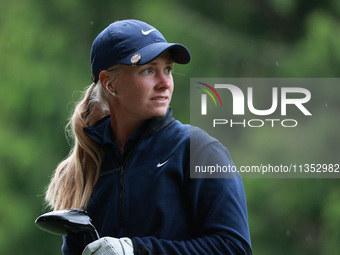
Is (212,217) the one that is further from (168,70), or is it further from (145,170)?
(168,70)

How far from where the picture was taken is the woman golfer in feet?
7.95

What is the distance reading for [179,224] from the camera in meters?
2.49

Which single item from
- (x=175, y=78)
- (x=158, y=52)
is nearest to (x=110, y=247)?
(x=158, y=52)

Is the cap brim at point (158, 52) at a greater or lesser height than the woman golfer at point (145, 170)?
greater

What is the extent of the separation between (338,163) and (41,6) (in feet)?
12.6

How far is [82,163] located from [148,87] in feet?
1.40

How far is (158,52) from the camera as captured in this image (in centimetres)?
252

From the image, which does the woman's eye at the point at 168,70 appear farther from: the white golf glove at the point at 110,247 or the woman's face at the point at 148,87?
the white golf glove at the point at 110,247

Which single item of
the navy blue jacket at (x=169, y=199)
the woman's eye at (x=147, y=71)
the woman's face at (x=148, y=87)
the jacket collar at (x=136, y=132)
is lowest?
the navy blue jacket at (x=169, y=199)

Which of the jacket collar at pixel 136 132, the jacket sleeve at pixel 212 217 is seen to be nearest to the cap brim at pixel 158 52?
the jacket collar at pixel 136 132

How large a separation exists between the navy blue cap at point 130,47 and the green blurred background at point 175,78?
5.17 m

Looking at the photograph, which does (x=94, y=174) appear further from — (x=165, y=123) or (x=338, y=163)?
(x=338, y=163)

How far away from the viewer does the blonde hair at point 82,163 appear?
2711 millimetres

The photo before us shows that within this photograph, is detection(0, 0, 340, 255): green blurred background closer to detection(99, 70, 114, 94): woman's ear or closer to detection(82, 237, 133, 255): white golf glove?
detection(99, 70, 114, 94): woman's ear
